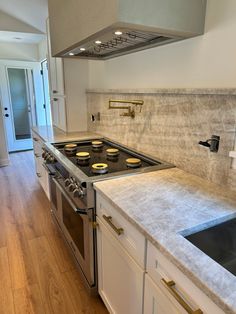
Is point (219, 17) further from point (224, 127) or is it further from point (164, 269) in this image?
point (164, 269)

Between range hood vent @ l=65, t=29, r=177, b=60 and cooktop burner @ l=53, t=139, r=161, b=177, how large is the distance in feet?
2.69

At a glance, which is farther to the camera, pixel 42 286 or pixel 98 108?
pixel 98 108

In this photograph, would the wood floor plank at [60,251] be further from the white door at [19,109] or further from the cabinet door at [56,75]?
the white door at [19,109]

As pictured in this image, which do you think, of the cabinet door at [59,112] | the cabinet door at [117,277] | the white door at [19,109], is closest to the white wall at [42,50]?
the white door at [19,109]

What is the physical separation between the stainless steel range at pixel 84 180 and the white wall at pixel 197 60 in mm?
581

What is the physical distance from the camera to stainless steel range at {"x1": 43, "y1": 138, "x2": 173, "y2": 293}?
1395mm

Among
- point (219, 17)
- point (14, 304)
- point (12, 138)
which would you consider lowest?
point (14, 304)

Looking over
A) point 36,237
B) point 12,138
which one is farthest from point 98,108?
point 12,138

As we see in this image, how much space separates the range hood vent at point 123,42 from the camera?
1413mm

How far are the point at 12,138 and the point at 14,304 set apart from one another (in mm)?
4412

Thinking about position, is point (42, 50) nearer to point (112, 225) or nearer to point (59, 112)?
point (59, 112)

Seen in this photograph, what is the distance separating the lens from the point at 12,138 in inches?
211

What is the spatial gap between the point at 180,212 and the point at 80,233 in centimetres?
85

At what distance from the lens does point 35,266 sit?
75.7 inches
